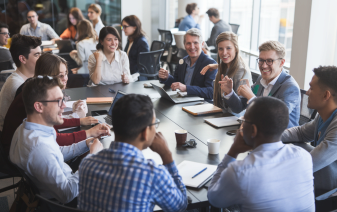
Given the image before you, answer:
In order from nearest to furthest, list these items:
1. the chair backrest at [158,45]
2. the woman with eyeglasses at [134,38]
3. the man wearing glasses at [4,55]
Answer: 1. the man wearing glasses at [4,55]
2. the woman with eyeglasses at [134,38]
3. the chair backrest at [158,45]

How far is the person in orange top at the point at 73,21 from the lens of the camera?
6770mm

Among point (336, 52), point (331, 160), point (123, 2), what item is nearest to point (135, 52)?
point (336, 52)

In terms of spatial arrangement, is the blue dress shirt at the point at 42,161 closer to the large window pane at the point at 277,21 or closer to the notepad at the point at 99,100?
the notepad at the point at 99,100

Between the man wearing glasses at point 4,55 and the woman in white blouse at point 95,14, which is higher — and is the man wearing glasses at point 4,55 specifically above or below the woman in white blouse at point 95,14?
below

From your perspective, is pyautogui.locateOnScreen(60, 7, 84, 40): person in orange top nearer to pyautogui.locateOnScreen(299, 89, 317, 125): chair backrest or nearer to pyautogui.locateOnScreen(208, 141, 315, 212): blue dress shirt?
pyautogui.locateOnScreen(299, 89, 317, 125): chair backrest

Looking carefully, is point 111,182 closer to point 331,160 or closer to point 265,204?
point 265,204

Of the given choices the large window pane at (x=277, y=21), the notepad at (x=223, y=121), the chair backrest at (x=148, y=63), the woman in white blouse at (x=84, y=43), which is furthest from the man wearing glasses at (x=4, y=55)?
the large window pane at (x=277, y=21)

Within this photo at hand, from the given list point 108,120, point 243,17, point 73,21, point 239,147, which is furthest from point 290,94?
point 73,21

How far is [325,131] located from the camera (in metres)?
1.79

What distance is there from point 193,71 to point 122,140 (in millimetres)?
2295

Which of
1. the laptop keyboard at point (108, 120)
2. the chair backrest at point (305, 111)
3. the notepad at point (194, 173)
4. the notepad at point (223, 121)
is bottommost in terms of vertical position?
the notepad at point (194, 173)

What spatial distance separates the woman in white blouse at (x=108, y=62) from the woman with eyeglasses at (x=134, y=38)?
793 millimetres

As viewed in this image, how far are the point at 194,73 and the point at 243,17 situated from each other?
13.0 ft

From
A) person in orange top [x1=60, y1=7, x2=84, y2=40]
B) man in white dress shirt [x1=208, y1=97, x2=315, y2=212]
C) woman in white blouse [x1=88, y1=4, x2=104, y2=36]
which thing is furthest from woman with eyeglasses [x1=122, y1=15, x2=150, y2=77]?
→ man in white dress shirt [x1=208, y1=97, x2=315, y2=212]
